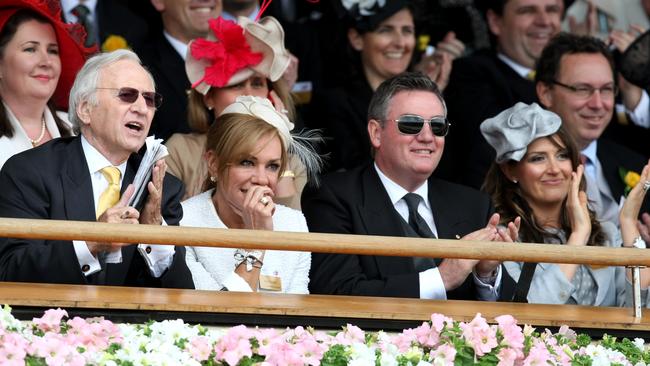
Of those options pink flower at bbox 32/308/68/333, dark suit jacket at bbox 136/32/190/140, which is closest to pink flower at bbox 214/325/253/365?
pink flower at bbox 32/308/68/333

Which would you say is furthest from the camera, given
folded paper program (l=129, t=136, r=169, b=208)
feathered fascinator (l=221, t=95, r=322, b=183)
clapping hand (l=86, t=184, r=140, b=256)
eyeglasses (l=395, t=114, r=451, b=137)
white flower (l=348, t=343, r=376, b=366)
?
eyeglasses (l=395, t=114, r=451, b=137)

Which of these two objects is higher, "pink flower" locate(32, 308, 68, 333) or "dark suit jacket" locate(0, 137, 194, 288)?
"dark suit jacket" locate(0, 137, 194, 288)

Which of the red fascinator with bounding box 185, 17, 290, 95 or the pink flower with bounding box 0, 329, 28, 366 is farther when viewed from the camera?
the red fascinator with bounding box 185, 17, 290, 95

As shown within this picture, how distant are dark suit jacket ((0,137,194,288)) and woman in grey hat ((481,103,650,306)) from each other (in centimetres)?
169

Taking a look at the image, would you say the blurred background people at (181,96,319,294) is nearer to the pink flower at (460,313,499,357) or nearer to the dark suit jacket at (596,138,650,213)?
the pink flower at (460,313,499,357)

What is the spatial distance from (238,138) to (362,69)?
1983 mm

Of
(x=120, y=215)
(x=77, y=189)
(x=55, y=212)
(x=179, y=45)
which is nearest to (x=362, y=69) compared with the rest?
(x=179, y=45)

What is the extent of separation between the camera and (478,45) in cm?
903

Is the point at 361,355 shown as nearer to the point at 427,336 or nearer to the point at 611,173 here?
the point at 427,336

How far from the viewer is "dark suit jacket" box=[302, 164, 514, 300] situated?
605cm

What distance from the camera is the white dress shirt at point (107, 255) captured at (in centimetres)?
544

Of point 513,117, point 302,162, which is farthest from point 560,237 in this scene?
point 302,162

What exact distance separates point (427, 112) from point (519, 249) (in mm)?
1314

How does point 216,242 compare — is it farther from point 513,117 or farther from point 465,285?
point 513,117
